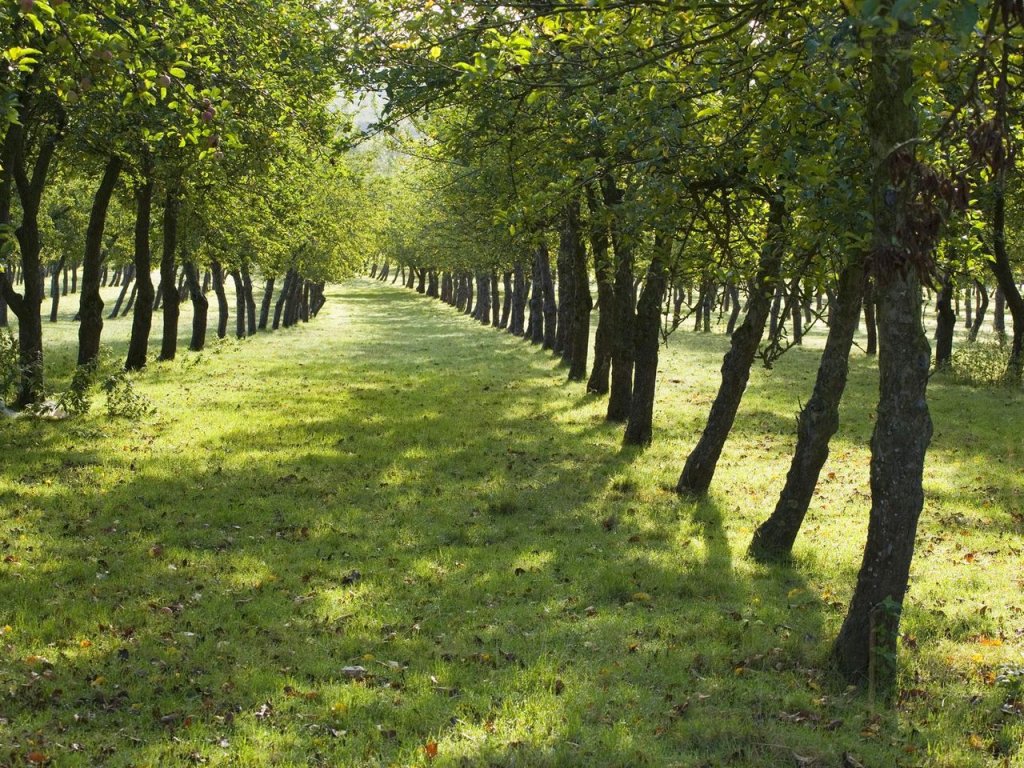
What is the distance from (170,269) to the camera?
29.0 m

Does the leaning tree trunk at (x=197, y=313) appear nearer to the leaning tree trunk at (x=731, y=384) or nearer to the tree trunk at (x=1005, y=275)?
the leaning tree trunk at (x=731, y=384)

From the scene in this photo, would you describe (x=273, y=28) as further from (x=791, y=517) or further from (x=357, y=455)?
(x=791, y=517)

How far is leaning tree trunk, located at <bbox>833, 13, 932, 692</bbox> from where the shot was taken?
6.97 meters

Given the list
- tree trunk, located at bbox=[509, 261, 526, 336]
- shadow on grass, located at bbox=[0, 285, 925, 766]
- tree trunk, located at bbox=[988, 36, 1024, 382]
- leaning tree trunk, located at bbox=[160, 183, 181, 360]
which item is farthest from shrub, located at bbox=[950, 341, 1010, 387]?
leaning tree trunk, located at bbox=[160, 183, 181, 360]

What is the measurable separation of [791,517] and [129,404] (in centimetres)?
1453

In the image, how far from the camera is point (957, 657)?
8.62 meters

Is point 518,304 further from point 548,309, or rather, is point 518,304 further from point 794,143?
point 794,143

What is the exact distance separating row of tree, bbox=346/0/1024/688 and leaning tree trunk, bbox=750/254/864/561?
26 mm

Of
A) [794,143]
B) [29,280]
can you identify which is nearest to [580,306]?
[29,280]

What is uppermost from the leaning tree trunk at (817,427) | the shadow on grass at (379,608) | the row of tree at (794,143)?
the row of tree at (794,143)

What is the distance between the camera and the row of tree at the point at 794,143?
5332 mm

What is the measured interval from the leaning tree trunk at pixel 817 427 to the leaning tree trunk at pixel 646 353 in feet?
14.6

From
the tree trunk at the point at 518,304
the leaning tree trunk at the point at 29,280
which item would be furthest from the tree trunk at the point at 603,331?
the tree trunk at the point at 518,304

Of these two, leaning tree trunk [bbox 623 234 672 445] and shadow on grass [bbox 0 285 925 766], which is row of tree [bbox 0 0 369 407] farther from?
leaning tree trunk [bbox 623 234 672 445]
